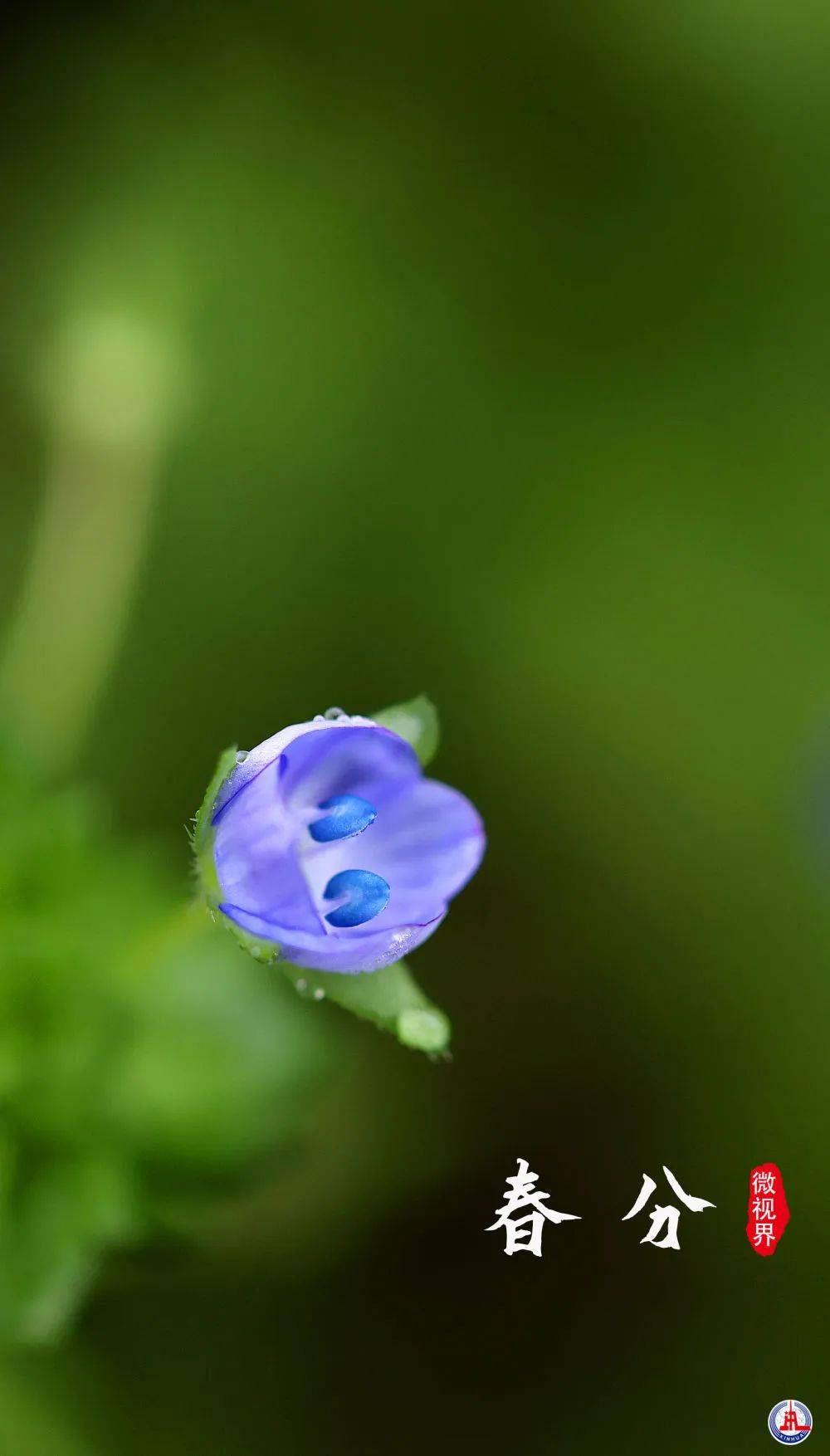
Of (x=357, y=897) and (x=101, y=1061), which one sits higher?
(x=357, y=897)

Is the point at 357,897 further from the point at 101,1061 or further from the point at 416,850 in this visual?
the point at 101,1061

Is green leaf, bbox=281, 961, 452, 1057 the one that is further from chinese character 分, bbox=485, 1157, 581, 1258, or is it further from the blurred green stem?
Answer: the blurred green stem

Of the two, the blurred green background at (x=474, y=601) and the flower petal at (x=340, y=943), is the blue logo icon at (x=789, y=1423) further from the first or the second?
the flower petal at (x=340, y=943)

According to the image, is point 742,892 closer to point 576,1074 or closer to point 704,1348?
point 576,1074

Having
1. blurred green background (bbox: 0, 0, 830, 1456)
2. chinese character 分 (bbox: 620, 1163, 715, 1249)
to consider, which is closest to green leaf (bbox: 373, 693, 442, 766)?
blurred green background (bbox: 0, 0, 830, 1456)

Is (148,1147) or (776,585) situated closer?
(148,1147)

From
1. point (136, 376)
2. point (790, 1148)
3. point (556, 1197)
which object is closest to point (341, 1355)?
point (556, 1197)

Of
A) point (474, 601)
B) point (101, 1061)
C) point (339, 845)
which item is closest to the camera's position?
point (339, 845)

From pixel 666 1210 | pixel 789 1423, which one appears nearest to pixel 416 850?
pixel 666 1210
